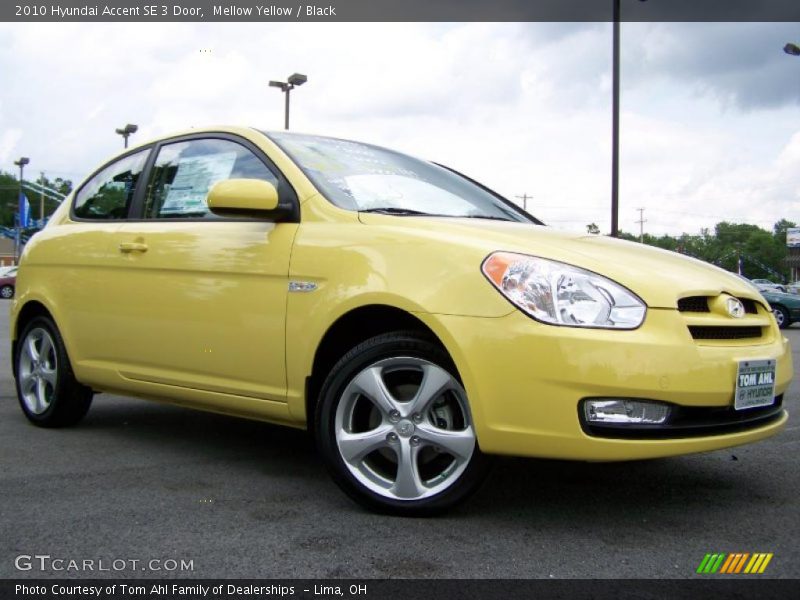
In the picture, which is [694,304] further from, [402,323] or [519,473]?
[519,473]

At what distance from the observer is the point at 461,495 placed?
3.14 metres

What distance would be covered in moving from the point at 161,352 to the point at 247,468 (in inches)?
27.7

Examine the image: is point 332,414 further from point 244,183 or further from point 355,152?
point 355,152

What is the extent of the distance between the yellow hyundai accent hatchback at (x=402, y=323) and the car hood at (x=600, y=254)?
1 centimetres

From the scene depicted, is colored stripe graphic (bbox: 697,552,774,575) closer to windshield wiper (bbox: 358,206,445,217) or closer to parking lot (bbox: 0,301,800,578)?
parking lot (bbox: 0,301,800,578)

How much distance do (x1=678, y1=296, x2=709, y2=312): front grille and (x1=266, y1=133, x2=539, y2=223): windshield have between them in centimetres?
122

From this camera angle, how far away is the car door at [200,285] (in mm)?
3768

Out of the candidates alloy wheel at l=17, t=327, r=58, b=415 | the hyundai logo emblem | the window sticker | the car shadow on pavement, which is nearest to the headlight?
the hyundai logo emblem

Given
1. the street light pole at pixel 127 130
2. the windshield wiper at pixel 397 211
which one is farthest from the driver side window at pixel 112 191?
the street light pole at pixel 127 130

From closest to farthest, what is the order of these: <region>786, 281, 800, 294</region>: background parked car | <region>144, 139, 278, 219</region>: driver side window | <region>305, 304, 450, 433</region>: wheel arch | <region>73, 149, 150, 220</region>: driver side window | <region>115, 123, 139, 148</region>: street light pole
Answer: <region>305, 304, 450, 433</region>: wheel arch
<region>144, 139, 278, 219</region>: driver side window
<region>73, 149, 150, 220</region>: driver side window
<region>786, 281, 800, 294</region>: background parked car
<region>115, 123, 139, 148</region>: street light pole

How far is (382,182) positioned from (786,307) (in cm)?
1779

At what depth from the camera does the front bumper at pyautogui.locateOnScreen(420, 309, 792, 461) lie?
116 inches

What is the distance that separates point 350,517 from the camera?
328 cm

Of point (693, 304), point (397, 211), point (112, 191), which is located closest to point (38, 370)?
point (112, 191)
